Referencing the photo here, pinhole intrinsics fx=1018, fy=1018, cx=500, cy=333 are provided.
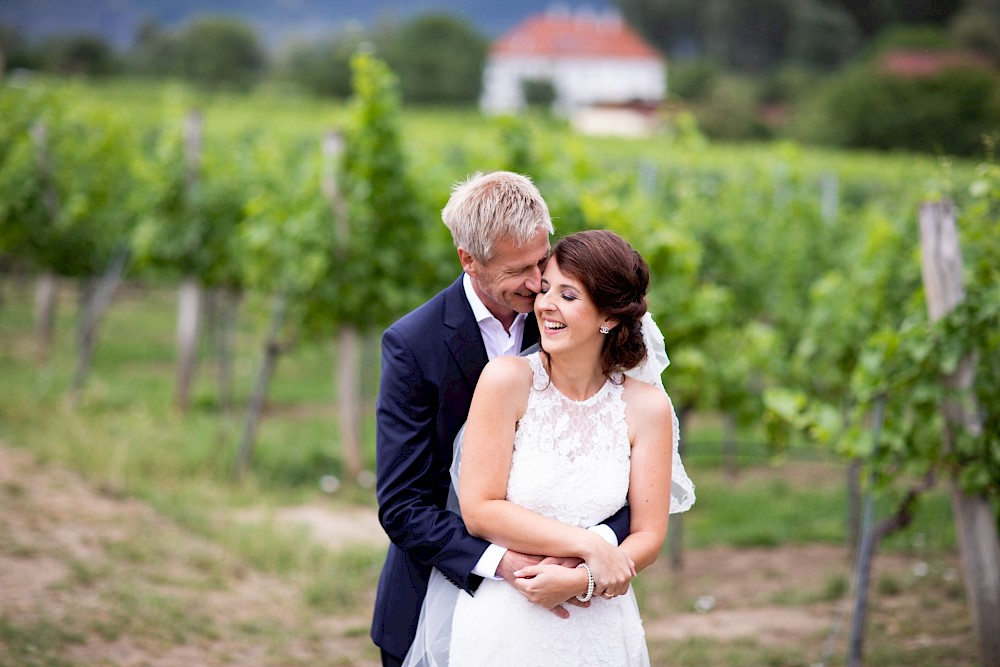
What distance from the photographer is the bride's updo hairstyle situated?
232 centimetres

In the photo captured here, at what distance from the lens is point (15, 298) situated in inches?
591

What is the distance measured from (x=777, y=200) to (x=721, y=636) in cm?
589

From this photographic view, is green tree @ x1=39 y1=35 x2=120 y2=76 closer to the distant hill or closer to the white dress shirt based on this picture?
the distant hill

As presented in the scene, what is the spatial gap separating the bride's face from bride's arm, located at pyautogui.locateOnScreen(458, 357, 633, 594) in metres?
0.11

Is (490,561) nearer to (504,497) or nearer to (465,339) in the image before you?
(504,497)

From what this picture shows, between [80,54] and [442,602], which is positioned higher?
[80,54]

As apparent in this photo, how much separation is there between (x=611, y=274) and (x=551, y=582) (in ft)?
2.31

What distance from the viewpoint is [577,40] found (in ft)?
308

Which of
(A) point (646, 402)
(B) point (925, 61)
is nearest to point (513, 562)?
(A) point (646, 402)

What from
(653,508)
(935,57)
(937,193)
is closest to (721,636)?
(937,193)

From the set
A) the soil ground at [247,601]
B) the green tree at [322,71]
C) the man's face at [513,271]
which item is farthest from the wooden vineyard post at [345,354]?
the green tree at [322,71]

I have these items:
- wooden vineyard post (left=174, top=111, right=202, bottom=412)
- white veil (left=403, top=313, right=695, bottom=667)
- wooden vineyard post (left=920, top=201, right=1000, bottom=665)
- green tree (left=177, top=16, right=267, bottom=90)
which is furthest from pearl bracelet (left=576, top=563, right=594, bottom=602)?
green tree (left=177, top=16, right=267, bottom=90)

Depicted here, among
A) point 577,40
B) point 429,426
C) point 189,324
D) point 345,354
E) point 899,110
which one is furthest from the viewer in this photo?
point 577,40

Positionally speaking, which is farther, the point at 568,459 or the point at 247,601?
A: the point at 247,601
